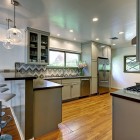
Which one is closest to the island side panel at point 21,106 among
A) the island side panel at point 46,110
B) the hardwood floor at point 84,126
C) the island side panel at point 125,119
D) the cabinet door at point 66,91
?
the island side panel at point 46,110

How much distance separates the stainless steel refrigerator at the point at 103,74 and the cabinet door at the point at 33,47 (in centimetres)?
296

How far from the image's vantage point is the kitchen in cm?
245

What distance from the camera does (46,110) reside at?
2.18 m

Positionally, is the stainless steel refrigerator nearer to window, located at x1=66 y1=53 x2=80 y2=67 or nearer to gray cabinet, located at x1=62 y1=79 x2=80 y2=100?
window, located at x1=66 y1=53 x2=80 y2=67

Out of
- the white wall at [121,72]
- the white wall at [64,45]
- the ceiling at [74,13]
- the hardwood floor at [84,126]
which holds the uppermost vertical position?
the ceiling at [74,13]

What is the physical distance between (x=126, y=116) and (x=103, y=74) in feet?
15.1

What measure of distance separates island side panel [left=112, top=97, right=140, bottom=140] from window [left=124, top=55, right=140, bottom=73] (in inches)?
227

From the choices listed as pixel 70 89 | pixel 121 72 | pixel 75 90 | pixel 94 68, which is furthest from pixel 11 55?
pixel 121 72

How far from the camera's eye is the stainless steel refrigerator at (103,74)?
5.57 m

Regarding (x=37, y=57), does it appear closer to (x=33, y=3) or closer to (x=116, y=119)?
(x=33, y=3)

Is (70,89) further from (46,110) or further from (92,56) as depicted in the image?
(46,110)

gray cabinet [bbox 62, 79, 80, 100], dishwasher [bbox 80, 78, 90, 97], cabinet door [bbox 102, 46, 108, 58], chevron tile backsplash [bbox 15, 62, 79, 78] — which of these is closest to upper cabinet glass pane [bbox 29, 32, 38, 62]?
chevron tile backsplash [bbox 15, 62, 79, 78]

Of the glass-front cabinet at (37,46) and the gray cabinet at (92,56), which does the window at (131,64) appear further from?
the glass-front cabinet at (37,46)

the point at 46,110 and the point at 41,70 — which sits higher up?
the point at 41,70
